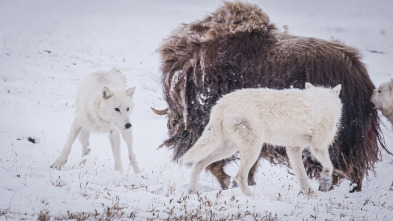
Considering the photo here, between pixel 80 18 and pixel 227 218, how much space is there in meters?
24.6

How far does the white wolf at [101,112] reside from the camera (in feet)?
18.9

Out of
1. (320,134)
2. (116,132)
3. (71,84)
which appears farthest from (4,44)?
(320,134)

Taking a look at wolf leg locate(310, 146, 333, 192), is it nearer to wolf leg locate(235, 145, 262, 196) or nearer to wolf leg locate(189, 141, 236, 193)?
wolf leg locate(235, 145, 262, 196)

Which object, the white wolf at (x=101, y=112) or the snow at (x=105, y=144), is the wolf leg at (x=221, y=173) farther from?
the white wolf at (x=101, y=112)

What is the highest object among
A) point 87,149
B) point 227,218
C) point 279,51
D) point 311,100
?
point 279,51

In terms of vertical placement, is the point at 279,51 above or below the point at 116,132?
above

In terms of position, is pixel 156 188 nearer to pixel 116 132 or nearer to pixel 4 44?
pixel 116 132

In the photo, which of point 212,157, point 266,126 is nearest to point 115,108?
point 212,157

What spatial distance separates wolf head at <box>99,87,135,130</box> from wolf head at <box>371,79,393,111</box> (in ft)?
11.5

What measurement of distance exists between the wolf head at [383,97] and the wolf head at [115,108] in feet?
11.5

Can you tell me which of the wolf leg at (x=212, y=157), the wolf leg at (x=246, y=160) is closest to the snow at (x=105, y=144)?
the wolf leg at (x=246, y=160)

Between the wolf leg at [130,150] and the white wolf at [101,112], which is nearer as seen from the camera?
the white wolf at [101,112]

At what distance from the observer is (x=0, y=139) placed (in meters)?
6.77

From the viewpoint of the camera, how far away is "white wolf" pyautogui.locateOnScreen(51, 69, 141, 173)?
18.9 ft
